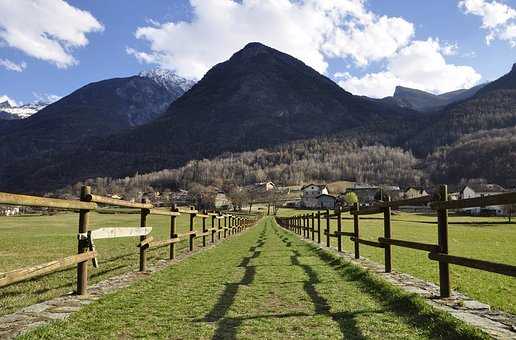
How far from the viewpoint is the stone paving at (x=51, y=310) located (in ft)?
17.7

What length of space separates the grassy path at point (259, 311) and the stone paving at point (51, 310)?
0.75ft

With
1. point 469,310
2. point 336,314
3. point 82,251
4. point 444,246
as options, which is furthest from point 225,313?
point 444,246

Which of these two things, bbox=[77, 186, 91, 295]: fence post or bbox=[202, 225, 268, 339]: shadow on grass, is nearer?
bbox=[202, 225, 268, 339]: shadow on grass

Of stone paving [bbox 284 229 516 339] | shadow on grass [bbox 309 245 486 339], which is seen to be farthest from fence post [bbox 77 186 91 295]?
stone paving [bbox 284 229 516 339]

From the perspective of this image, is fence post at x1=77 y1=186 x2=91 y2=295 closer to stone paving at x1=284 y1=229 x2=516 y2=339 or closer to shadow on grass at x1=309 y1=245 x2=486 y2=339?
shadow on grass at x1=309 y1=245 x2=486 y2=339

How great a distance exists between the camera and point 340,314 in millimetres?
6312

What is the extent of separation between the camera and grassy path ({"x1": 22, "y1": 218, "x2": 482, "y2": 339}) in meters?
5.36

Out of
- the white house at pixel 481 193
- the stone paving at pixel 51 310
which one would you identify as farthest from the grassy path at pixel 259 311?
the white house at pixel 481 193

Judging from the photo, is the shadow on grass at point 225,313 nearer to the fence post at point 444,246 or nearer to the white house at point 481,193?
the fence post at point 444,246

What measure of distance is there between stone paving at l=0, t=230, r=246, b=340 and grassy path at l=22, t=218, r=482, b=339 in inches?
9.0

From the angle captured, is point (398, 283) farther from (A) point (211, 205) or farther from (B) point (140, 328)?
(A) point (211, 205)

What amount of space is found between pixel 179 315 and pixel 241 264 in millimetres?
6076

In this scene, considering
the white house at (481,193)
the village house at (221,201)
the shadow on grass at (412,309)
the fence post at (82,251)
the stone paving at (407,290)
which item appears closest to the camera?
the shadow on grass at (412,309)

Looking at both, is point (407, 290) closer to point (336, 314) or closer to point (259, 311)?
point (336, 314)
